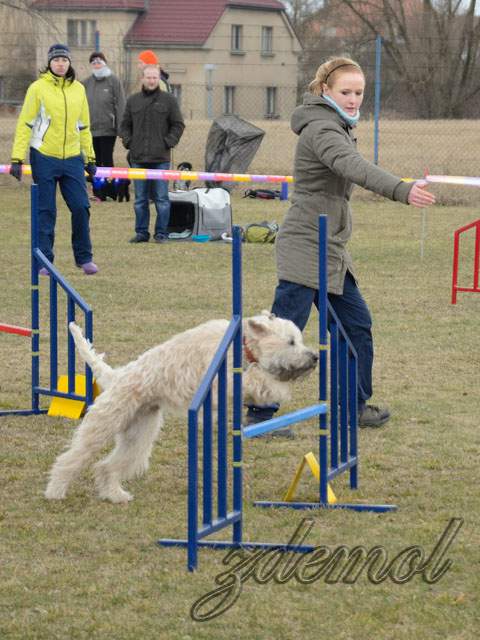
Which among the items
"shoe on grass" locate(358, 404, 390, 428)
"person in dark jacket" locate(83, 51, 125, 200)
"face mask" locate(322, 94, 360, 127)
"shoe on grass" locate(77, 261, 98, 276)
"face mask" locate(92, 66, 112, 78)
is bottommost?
"shoe on grass" locate(358, 404, 390, 428)

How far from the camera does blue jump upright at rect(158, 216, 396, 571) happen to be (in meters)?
3.99

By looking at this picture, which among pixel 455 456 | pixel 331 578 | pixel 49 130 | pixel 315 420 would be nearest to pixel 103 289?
pixel 49 130

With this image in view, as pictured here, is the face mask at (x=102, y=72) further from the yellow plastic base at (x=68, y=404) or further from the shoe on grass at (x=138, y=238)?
the yellow plastic base at (x=68, y=404)

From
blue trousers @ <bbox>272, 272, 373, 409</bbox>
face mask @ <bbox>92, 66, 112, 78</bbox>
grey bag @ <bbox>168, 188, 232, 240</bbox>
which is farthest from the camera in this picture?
face mask @ <bbox>92, 66, 112, 78</bbox>

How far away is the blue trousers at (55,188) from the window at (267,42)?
1877 centimetres

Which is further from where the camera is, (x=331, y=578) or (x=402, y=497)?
(x=402, y=497)

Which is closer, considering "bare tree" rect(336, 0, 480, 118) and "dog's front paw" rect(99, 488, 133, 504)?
"dog's front paw" rect(99, 488, 133, 504)

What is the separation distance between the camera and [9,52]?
2406cm

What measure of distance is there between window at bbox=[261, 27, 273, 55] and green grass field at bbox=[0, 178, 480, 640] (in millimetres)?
20420

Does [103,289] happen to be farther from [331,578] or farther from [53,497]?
[331,578]

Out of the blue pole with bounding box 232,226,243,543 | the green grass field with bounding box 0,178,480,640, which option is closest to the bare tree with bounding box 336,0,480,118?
the green grass field with bounding box 0,178,480,640

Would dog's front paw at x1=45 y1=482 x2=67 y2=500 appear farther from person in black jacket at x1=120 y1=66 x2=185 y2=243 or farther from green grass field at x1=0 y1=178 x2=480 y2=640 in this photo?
person in black jacket at x1=120 y1=66 x2=185 y2=243

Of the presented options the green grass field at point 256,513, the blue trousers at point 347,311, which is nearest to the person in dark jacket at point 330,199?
the blue trousers at point 347,311

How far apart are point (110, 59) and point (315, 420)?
18.1 metres
